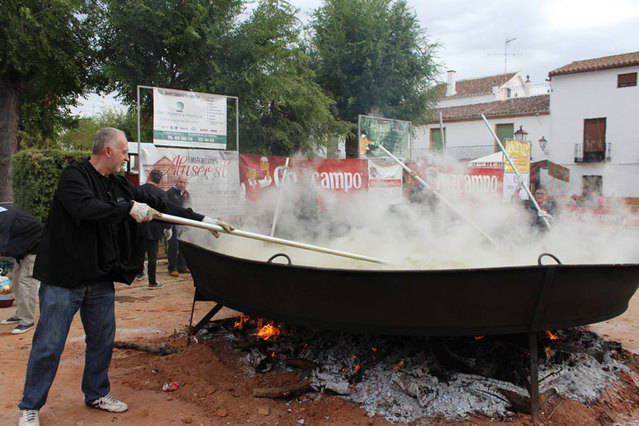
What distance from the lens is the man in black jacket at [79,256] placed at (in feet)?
8.60

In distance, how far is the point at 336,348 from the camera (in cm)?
357

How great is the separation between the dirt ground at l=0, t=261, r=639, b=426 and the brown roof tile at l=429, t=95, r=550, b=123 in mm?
25105

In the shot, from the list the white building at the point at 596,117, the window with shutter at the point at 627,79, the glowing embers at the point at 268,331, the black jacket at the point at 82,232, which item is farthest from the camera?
the white building at the point at 596,117

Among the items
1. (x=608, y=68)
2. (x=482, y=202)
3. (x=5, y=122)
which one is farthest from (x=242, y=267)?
(x=608, y=68)

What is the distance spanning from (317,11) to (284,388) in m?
15.4

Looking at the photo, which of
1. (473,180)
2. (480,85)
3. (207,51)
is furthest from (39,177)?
(480,85)

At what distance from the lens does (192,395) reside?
3.16 m

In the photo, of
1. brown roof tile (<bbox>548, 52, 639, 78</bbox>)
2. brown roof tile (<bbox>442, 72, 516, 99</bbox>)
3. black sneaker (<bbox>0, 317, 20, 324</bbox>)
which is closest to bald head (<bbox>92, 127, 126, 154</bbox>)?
black sneaker (<bbox>0, 317, 20, 324</bbox>)

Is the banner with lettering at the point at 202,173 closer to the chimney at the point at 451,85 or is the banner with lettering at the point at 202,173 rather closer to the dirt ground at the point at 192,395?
the dirt ground at the point at 192,395

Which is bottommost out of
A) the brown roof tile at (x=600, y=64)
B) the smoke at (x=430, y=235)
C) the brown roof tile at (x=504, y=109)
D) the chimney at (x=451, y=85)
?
the smoke at (x=430, y=235)

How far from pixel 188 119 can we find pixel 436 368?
5.30 m

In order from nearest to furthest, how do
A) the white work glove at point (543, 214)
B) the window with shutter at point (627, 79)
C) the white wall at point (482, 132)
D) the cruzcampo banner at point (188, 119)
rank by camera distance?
the white work glove at point (543, 214) → the cruzcampo banner at point (188, 119) → the window with shutter at point (627, 79) → the white wall at point (482, 132)

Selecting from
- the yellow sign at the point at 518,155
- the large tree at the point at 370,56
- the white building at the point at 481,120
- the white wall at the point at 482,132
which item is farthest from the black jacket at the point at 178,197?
the white wall at the point at 482,132

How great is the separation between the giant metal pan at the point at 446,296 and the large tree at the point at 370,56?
13243 mm
